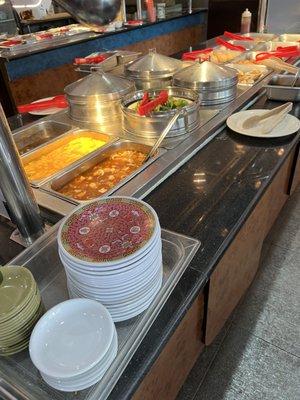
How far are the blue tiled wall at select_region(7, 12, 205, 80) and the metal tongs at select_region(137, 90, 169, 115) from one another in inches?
81.7

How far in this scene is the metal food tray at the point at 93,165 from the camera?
106 cm

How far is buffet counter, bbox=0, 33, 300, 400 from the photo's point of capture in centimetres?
62

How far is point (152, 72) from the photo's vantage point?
172 centimetres

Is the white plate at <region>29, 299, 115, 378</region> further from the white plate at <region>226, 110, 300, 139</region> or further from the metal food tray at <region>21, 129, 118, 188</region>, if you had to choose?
the white plate at <region>226, 110, 300, 139</region>

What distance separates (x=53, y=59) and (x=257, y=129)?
2642mm

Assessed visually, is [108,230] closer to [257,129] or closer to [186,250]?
[186,250]

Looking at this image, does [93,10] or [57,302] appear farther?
[93,10]

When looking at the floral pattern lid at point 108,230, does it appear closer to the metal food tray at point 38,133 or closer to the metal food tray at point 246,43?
the metal food tray at point 38,133

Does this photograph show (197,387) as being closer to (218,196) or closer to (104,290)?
(218,196)

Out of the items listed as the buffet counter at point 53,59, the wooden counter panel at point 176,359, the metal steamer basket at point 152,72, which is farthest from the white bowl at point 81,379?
the buffet counter at point 53,59

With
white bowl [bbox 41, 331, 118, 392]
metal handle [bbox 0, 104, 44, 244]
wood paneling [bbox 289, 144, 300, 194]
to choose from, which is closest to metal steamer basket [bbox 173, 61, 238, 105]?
wood paneling [bbox 289, 144, 300, 194]

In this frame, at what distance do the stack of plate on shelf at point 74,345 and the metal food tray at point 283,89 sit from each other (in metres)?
1.51

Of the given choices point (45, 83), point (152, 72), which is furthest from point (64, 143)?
point (45, 83)

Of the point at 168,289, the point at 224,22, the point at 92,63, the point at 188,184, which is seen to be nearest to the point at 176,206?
the point at 188,184
